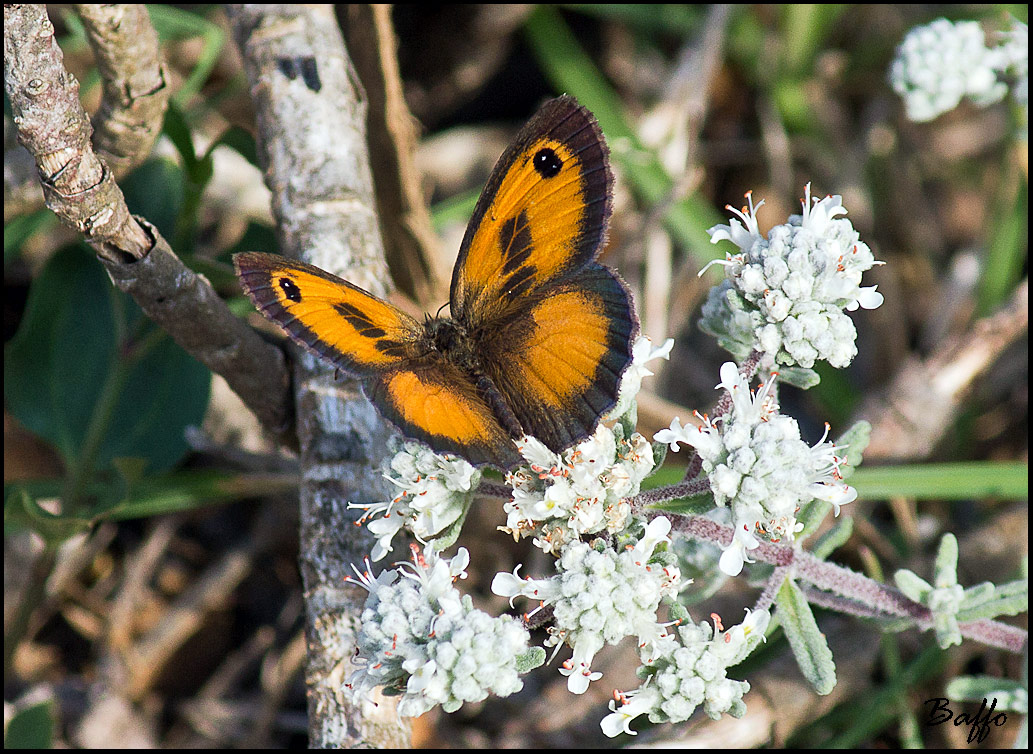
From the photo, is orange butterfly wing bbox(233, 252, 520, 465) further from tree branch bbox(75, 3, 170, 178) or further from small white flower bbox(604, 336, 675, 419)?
tree branch bbox(75, 3, 170, 178)

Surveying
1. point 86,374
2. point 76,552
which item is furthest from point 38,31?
point 76,552

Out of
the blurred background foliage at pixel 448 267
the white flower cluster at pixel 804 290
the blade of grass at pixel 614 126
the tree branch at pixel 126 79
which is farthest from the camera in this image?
the blade of grass at pixel 614 126

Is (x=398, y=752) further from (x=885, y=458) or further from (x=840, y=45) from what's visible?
(x=840, y=45)

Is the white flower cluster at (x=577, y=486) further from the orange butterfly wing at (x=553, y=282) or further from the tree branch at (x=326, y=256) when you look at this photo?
the tree branch at (x=326, y=256)

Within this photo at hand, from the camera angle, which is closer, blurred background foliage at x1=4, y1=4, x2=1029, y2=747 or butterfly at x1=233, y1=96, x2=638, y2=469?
butterfly at x1=233, y1=96, x2=638, y2=469

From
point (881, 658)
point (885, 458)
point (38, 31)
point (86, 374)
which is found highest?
point (38, 31)

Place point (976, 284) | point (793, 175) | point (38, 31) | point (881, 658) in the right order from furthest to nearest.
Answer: point (793, 175), point (976, 284), point (881, 658), point (38, 31)

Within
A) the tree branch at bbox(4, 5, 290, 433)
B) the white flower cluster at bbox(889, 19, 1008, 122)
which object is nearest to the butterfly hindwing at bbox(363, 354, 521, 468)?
the tree branch at bbox(4, 5, 290, 433)

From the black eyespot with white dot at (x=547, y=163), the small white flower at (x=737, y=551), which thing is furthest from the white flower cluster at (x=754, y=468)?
the black eyespot with white dot at (x=547, y=163)
